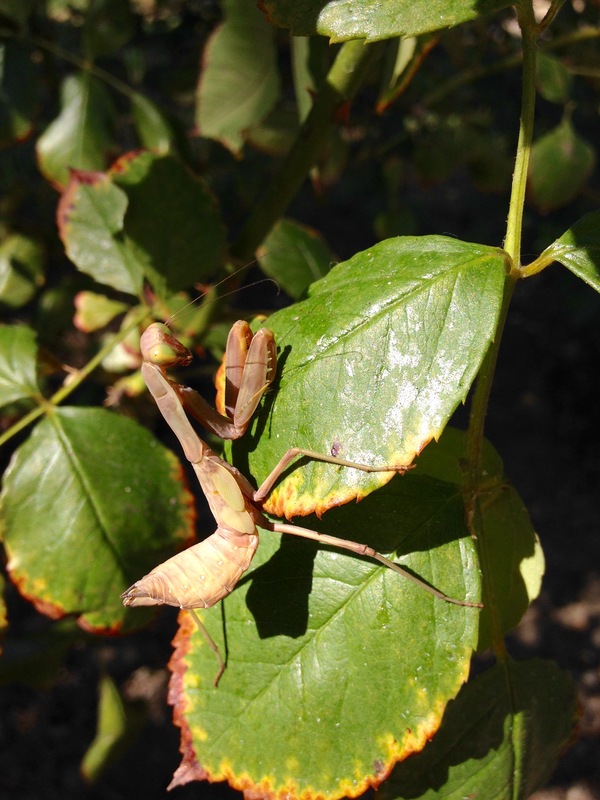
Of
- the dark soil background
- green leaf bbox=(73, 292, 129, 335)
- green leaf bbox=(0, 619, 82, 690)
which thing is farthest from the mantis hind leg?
the dark soil background

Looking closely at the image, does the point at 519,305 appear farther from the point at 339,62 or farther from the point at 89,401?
the point at 339,62

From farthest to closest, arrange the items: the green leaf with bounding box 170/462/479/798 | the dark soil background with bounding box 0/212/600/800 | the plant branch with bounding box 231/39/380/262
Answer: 1. the dark soil background with bounding box 0/212/600/800
2. the plant branch with bounding box 231/39/380/262
3. the green leaf with bounding box 170/462/479/798

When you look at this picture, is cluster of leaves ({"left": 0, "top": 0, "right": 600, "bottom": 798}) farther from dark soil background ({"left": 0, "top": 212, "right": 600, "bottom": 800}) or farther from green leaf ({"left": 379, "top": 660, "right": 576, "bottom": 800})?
dark soil background ({"left": 0, "top": 212, "right": 600, "bottom": 800})

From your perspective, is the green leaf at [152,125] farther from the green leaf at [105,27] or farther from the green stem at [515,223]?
the green stem at [515,223]

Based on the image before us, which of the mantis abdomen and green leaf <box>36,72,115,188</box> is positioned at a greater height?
green leaf <box>36,72,115,188</box>

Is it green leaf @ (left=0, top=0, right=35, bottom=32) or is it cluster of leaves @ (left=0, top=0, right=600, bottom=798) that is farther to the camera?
green leaf @ (left=0, top=0, right=35, bottom=32)

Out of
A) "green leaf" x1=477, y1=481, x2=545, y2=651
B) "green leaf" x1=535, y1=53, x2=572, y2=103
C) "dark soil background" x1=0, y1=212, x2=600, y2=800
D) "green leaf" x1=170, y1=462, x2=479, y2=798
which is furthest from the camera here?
"dark soil background" x1=0, y1=212, x2=600, y2=800

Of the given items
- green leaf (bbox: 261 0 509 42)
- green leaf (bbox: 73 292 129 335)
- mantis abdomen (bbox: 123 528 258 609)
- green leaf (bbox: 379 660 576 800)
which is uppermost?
green leaf (bbox: 261 0 509 42)
